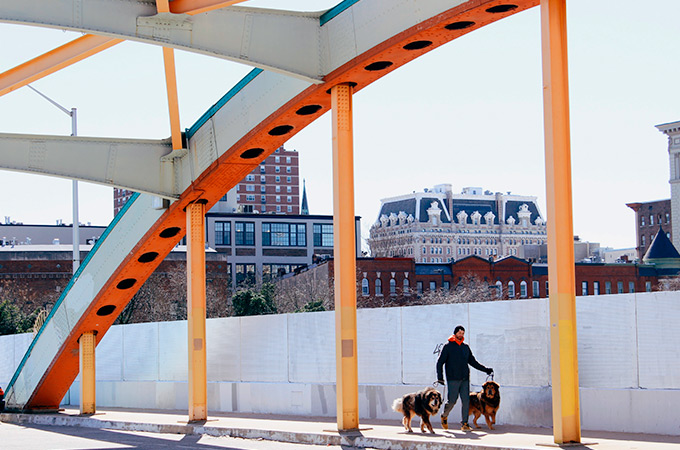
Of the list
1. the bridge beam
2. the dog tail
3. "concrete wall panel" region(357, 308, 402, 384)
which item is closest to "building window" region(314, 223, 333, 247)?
the bridge beam

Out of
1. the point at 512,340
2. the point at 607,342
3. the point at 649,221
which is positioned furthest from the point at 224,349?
the point at 649,221

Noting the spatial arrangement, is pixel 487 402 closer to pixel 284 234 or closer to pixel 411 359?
pixel 411 359

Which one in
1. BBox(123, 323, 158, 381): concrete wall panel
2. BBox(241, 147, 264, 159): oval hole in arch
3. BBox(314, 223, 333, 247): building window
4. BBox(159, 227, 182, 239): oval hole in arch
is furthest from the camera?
BBox(314, 223, 333, 247): building window

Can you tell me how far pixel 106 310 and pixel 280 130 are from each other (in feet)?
26.4

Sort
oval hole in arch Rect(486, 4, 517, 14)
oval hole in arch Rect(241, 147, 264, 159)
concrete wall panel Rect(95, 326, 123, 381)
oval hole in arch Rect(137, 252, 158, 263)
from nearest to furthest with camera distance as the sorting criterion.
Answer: oval hole in arch Rect(486, 4, 517, 14)
oval hole in arch Rect(241, 147, 264, 159)
oval hole in arch Rect(137, 252, 158, 263)
concrete wall panel Rect(95, 326, 123, 381)

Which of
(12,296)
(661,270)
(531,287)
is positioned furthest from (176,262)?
(661,270)

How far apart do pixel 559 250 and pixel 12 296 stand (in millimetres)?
76972

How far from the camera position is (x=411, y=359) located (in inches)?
760

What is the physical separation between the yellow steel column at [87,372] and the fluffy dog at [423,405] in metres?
10.8

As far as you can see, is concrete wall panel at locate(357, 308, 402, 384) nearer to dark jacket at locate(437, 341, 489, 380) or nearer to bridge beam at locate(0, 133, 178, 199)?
dark jacket at locate(437, 341, 489, 380)

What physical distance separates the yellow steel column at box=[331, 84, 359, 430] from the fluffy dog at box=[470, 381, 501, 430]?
6.31 ft

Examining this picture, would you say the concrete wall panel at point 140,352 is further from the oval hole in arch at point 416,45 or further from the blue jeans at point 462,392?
the oval hole in arch at point 416,45

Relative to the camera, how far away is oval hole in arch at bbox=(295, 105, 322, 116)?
689 inches

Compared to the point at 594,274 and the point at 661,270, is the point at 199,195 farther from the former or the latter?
the point at 661,270
